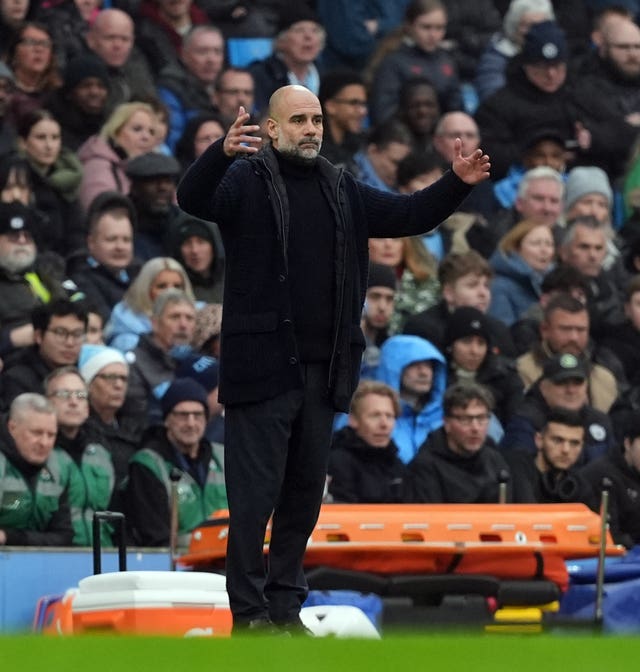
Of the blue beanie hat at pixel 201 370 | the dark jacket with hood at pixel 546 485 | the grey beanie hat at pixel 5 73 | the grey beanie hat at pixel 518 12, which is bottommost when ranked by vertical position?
the dark jacket with hood at pixel 546 485

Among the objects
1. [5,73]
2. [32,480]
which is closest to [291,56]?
[5,73]

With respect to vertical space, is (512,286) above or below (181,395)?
above

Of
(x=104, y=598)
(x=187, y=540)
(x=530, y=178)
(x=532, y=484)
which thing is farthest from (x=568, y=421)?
(x=104, y=598)

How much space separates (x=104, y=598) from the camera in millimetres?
10391

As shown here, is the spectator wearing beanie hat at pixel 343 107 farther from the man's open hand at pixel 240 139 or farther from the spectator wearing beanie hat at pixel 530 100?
the man's open hand at pixel 240 139

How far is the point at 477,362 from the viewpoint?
16.6 meters

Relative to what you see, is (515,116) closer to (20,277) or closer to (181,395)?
(20,277)

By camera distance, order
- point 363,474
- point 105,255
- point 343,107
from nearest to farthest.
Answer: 1. point 363,474
2. point 105,255
3. point 343,107

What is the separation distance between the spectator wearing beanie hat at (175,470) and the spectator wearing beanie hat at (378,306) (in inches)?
83.3

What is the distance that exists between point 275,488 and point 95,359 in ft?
17.2

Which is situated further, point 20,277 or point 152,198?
point 152,198

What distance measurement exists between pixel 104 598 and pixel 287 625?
3.49 ft

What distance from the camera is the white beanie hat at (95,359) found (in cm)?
1464

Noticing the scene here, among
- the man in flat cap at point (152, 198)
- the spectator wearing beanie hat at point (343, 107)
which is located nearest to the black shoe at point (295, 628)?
the man in flat cap at point (152, 198)
